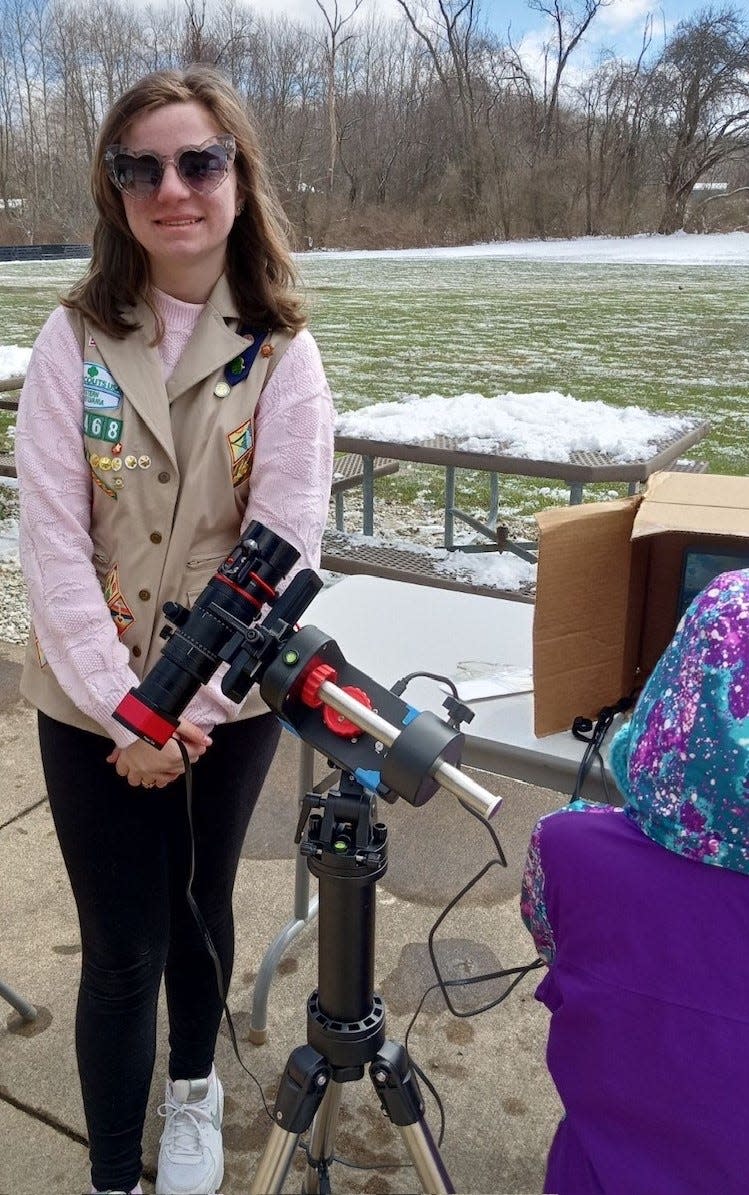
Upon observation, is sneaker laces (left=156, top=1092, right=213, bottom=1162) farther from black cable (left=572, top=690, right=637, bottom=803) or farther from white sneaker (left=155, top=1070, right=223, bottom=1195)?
black cable (left=572, top=690, right=637, bottom=803)

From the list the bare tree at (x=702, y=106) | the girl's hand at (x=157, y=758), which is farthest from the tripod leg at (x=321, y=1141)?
the bare tree at (x=702, y=106)

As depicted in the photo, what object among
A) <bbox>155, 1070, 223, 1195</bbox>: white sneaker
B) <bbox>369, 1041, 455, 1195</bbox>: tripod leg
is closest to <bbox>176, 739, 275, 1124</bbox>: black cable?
<bbox>155, 1070, 223, 1195</bbox>: white sneaker

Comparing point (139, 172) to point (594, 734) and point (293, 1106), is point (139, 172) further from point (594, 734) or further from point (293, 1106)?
point (293, 1106)

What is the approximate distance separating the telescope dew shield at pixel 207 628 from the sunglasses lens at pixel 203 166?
714 millimetres

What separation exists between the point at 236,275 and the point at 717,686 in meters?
1.07

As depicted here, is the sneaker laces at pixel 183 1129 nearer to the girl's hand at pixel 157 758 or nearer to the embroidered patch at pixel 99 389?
the girl's hand at pixel 157 758

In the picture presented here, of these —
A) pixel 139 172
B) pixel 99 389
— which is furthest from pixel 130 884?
pixel 139 172

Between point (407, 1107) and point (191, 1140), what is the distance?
2.60 ft

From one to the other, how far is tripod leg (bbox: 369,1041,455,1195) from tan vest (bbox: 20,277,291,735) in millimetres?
637

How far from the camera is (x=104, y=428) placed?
56.2 inches

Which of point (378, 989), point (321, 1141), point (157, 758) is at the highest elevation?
point (157, 758)

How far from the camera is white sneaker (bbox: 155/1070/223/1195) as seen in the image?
1.82 meters

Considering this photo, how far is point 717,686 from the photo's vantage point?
0.97 m

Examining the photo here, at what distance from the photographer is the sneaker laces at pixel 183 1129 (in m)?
1.85
